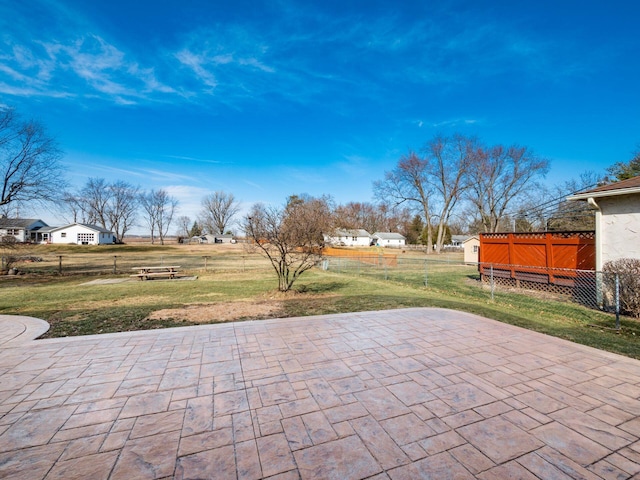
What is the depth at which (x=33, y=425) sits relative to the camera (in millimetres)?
2551

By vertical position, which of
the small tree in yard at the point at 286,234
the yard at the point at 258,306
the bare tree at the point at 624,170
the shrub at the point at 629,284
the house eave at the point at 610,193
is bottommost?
the yard at the point at 258,306

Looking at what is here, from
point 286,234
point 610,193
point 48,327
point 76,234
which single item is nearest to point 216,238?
point 76,234

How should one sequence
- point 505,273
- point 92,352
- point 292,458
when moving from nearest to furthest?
1. point 292,458
2. point 92,352
3. point 505,273

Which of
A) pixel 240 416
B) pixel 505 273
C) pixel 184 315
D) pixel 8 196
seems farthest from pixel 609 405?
pixel 8 196

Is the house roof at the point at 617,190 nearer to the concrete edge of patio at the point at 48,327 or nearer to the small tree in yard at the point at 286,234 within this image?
the concrete edge of patio at the point at 48,327

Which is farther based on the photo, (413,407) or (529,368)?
(529,368)

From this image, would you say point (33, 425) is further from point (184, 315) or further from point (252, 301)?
point (252, 301)

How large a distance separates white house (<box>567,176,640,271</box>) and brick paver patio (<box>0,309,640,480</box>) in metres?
4.42

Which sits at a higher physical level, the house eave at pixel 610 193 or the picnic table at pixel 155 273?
the house eave at pixel 610 193

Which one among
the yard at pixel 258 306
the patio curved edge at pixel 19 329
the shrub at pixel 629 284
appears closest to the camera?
the patio curved edge at pixel 19 329

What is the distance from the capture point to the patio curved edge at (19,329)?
15.8ft

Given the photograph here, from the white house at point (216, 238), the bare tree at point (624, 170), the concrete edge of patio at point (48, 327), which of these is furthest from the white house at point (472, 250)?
the white house at point (216, 238)

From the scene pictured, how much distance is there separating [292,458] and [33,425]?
2292 millimetres

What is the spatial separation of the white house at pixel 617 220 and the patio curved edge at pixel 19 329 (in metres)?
12.2
